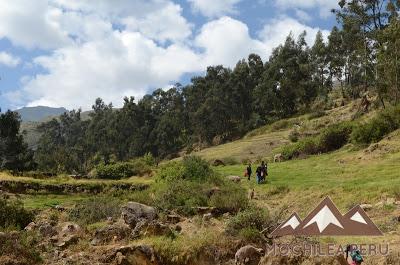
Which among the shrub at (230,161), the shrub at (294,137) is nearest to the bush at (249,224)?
the shrub at (230,161)

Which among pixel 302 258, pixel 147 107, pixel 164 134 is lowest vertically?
pixel 302 258

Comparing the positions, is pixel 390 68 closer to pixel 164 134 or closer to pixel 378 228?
pixel 378 228

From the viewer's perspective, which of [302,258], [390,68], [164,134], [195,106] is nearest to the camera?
[302,258]

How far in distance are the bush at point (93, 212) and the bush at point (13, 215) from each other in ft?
6.24

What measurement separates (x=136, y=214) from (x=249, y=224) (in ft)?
15.0

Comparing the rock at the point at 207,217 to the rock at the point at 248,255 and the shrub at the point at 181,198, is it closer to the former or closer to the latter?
the shrub at the point at 181,198

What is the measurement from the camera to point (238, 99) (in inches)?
3588

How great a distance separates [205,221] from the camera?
1983cm

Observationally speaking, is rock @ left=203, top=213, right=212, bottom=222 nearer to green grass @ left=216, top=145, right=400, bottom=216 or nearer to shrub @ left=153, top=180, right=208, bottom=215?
shrub @ left=153, top=180, right=208, bottom=215

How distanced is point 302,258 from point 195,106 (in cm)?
8554

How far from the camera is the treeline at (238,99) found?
68125mm

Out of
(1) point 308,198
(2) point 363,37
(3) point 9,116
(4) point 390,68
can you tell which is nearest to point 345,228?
(1) point 308,198

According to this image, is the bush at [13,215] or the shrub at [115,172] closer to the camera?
the bush at [13,215]

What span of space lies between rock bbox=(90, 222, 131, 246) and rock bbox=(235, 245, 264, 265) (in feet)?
14.7
